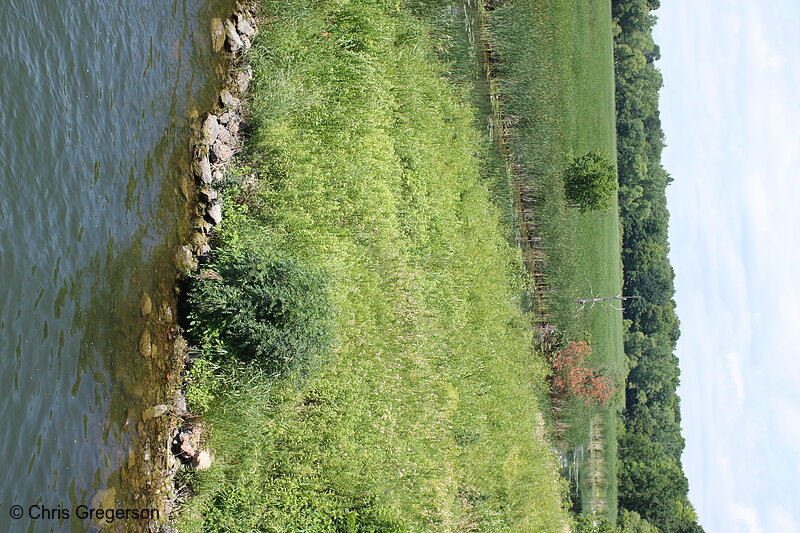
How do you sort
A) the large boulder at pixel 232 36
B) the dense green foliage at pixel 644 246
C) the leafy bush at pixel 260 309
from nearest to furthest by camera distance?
the leafy bush at pixel 260 309
the large boulder at pixel 232 36
the dense green foliage at pixel 644 246

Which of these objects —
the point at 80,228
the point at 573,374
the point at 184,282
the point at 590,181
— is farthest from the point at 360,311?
the point at 590,181

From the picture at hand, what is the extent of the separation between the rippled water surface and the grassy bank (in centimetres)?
121

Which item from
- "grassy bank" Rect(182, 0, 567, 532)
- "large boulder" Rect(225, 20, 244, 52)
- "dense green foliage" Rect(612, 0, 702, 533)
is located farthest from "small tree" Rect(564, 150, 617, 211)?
"dense green foliage" Rect(612, 0, 702, 533)

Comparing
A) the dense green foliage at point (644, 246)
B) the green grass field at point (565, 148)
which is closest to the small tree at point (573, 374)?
the green grass field at point (565, 148)

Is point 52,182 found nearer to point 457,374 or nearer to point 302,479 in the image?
point 302,479

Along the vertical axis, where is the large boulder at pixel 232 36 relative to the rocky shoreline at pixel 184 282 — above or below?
above

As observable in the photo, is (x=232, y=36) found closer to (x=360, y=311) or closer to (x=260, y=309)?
(x=260, y=309)

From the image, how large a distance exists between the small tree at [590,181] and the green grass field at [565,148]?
42 cm

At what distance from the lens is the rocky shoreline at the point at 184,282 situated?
9.09 metres

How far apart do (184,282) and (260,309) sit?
1.22m

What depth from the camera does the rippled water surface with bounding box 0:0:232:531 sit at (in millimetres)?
7277

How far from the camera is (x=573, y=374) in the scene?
20453 mm

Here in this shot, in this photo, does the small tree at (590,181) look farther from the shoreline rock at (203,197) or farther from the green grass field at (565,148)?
the shoreline rock at (203,197)

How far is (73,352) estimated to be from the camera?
316 inches
